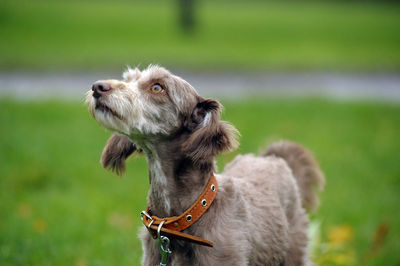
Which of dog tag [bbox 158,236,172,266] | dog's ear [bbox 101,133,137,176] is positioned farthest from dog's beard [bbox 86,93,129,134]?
dog tag [bbox 158,236,172,266]

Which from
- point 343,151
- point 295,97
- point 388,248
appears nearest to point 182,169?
point 388,248

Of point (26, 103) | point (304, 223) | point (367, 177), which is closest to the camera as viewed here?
point (304, 223)

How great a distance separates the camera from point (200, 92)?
38.6 ft

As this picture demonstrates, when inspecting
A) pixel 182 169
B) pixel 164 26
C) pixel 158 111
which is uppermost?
pixel 164 26

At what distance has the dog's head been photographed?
3.32 m

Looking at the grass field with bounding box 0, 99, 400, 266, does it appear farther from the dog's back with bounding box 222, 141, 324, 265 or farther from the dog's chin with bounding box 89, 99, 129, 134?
the dog's chin with bounding box 89, 99, 129, 134

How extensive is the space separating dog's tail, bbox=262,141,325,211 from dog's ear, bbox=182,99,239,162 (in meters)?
1.45

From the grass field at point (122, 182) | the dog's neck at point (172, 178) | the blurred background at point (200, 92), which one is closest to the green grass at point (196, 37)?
the blurred background at point (200, 92)

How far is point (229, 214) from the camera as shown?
3.51 meters

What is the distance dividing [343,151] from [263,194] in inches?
188

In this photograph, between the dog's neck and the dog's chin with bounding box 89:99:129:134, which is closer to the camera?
the dog's chin with bounding box 89:99:129:134

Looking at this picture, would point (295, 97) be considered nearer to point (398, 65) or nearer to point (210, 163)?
point (398, 65)

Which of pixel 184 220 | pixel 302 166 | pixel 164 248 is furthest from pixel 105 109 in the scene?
pixel 302 166

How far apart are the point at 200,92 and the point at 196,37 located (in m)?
10.6
